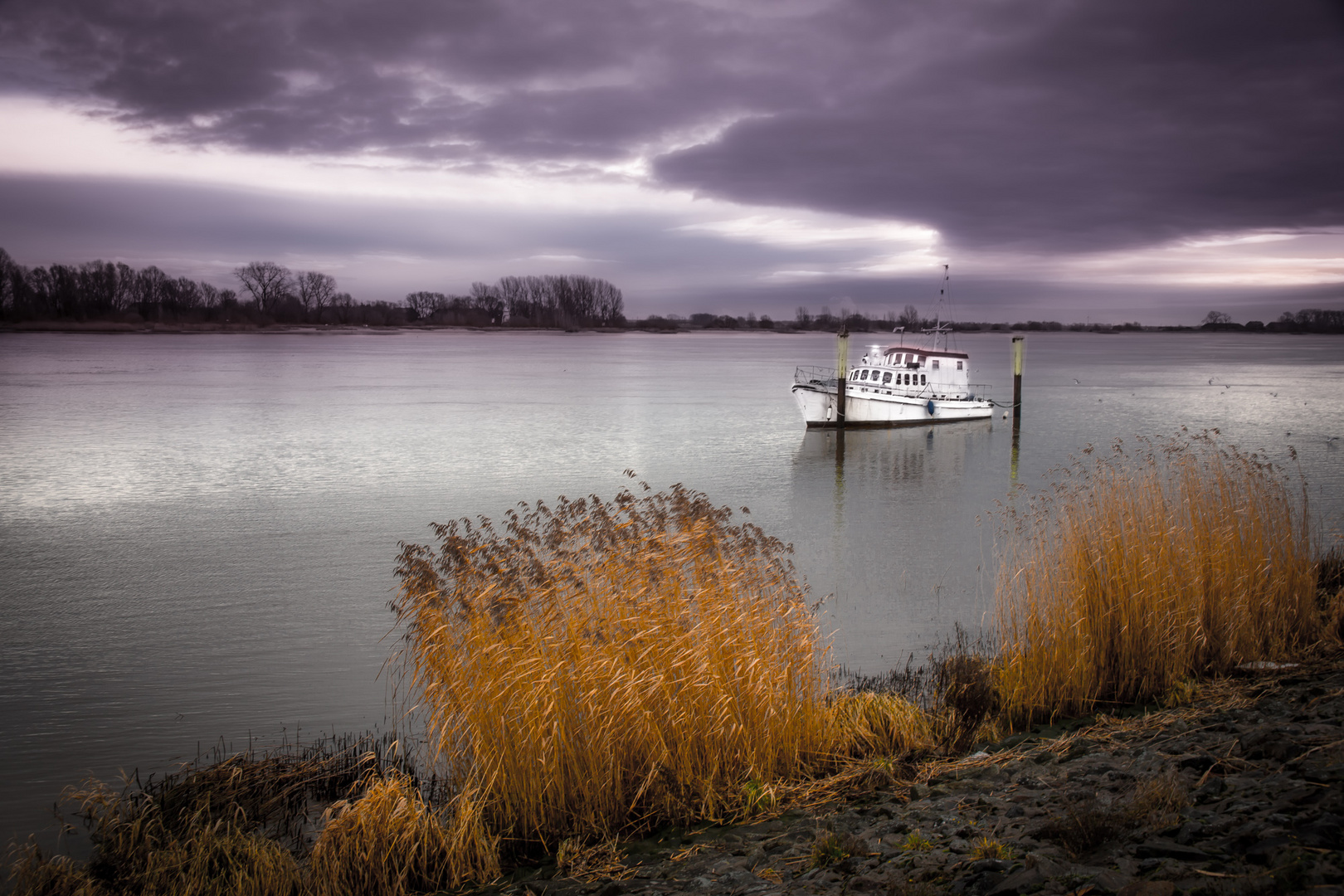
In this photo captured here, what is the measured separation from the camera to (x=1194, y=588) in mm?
8328

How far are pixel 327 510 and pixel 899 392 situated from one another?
1191 inches

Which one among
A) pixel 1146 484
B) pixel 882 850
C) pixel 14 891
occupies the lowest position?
pixel 14 891

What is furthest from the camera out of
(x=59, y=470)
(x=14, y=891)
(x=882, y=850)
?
(x=59, y=470)

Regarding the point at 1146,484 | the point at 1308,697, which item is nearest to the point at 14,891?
the point at 1308,697

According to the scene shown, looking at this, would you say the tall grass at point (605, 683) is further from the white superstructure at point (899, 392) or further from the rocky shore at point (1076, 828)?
the white superstructure at point (899, 392)

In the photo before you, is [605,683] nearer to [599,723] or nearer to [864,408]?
[599,723]

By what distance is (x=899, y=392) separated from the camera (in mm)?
42969

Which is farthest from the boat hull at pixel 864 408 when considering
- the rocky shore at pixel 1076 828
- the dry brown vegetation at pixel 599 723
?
the rocky shore at pixel 1076 828

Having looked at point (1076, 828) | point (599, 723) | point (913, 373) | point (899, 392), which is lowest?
point (599, 723)

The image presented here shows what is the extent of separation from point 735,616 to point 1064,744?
107 inches

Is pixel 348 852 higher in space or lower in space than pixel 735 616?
lower

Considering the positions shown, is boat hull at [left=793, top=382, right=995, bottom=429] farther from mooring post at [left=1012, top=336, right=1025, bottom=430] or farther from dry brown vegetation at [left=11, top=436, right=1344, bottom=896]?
dry brown vegetation at [left=11, top=436, right=1344, bottom=896]

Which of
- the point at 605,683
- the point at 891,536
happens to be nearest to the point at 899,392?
the point at 891,536

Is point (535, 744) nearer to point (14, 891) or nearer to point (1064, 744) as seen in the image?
point (14, 891)
